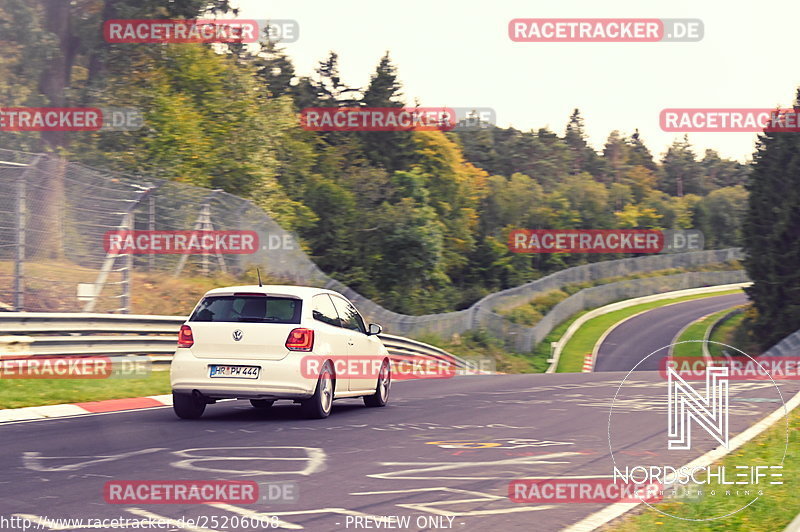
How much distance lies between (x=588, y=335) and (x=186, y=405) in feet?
155

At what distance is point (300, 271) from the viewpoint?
28.9 m

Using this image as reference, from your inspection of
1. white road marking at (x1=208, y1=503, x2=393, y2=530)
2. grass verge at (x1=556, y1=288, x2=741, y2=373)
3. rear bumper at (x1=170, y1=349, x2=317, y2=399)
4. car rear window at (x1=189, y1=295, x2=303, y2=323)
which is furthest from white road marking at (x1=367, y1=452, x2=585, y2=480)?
grass verge at (x1=556, y1=288, x2=741, y2=373)

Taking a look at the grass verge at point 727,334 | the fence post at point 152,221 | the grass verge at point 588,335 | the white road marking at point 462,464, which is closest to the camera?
the white road marking at point 462,464

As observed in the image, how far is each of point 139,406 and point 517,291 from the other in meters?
42.0

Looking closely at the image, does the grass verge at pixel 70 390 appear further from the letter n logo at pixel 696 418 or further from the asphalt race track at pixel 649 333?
the asphalt race track at pixel 649 333

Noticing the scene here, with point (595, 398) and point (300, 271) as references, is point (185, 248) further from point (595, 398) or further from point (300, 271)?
point (595, 398)

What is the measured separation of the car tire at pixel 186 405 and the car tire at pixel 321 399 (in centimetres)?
127

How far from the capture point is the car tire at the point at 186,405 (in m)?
12.3

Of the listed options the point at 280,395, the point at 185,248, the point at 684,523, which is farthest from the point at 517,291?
the point at 684,523

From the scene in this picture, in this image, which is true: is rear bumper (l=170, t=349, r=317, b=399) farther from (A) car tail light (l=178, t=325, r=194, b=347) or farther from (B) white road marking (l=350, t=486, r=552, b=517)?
(B) white road marking (l=350, t=486, r=552, b=517)

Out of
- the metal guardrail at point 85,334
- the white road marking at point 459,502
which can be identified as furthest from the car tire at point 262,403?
→ the white road marking at point 459,502

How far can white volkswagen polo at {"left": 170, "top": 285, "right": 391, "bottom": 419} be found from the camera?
11.9 meters

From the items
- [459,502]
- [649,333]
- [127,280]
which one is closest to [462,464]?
[459,502]

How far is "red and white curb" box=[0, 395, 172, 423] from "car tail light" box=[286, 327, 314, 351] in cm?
278
